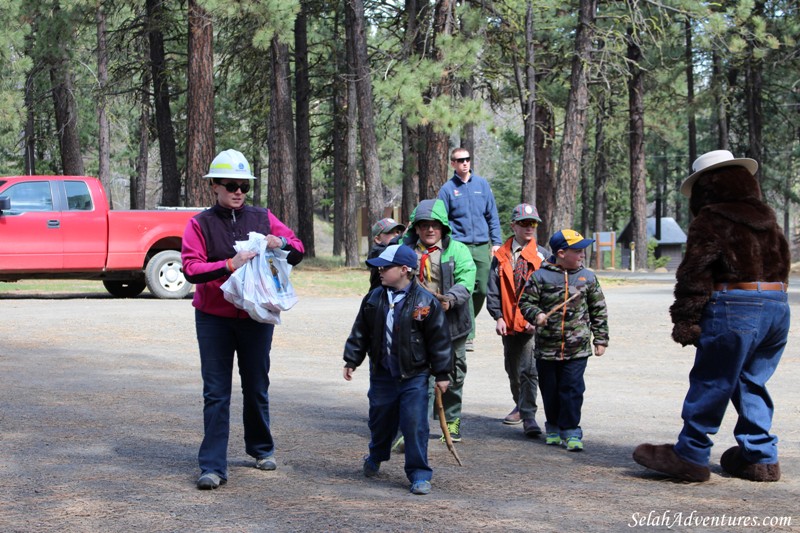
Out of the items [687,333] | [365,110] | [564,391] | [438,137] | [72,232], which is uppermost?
[365,110]

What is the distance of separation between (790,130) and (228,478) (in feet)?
159

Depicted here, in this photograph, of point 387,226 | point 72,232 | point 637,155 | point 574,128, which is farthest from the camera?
point 637,155

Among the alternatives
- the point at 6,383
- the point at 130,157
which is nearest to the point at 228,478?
the point at 6,383

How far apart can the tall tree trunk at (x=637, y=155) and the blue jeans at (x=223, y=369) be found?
34.8 meters

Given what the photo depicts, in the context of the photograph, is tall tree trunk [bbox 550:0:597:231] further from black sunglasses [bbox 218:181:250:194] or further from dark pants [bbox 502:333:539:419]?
black sunglasses [bbox 218:181:250:194]

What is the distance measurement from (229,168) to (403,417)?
177 cm

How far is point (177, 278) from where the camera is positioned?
19.6m

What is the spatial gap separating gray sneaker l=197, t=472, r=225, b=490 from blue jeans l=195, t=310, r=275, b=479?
62mm

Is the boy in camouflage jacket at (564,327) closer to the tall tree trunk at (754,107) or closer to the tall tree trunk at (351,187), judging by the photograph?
the tall tree trunk at (351,187)

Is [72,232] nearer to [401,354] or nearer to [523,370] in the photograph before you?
[523,370]

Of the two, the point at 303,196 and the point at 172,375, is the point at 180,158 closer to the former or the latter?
the point at 303,196

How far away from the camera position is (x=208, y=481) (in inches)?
241

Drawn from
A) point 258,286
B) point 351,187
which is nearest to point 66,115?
point 351,187

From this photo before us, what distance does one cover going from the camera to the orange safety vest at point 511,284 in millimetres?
8383
